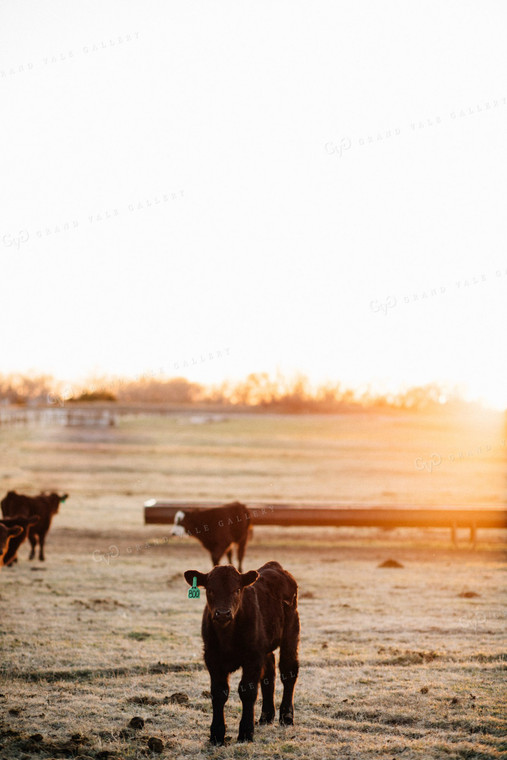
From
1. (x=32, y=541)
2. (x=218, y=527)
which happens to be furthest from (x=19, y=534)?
(x=218, y=527)

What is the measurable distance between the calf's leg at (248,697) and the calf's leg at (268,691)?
46 centimetres

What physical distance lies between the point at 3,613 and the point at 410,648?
5.73 meters

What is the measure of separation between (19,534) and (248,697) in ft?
22.6

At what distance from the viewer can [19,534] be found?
37.5 feet

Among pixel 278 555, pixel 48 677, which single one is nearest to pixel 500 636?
pixel 48 677

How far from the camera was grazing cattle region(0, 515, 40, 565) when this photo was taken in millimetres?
11305

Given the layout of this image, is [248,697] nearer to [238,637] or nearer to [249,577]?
[238,637]

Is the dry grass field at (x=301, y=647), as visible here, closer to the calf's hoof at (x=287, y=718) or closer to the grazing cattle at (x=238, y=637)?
the calf's hoof at (x=287, y=718)

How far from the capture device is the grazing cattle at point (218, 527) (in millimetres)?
13031

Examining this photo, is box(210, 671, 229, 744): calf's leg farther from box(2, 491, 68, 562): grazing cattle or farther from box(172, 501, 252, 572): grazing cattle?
box(2, 491, 68, 562): grazing cattle

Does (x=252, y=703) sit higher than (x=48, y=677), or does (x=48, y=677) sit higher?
(x=252, y=703)

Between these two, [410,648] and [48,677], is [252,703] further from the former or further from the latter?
[410,648]

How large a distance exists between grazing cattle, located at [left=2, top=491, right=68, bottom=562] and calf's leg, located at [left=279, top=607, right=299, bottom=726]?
8.83 meters

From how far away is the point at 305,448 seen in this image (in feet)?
153
